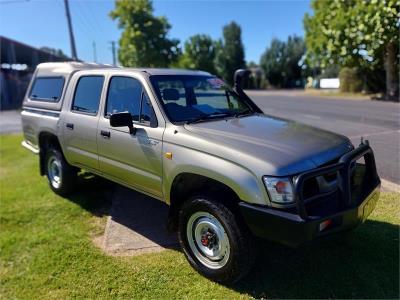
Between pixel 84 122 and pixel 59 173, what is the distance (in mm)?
1405

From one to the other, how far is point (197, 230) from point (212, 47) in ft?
210

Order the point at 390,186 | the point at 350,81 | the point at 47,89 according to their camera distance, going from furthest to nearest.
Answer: the point at 350,81, the point at 47,89, the point at 390,186

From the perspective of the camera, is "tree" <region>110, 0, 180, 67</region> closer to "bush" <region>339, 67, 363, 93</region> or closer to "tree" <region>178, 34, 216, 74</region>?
"bush" <region>339, 67, 363, 93</region>

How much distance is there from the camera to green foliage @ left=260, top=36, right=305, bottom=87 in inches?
2422

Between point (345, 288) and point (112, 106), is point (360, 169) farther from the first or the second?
point (112, 106)

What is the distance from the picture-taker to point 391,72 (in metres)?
23.0

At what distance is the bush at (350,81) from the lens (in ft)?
99.6

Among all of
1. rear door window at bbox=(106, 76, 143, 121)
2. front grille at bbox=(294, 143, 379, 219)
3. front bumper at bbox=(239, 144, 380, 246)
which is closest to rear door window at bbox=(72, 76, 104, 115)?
rear door window at bbox=(106, 76, 143, 121)

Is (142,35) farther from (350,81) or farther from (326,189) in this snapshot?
(326,189)

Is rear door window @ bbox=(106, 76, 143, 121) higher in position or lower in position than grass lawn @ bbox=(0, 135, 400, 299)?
higher

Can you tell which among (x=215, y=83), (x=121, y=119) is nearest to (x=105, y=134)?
(x=121, y=119)

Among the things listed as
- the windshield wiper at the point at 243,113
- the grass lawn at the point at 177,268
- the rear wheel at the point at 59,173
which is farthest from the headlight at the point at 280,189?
the rear wheel at the point at 59,173

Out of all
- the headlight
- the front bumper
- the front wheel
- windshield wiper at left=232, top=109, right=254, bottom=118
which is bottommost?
the front wheel

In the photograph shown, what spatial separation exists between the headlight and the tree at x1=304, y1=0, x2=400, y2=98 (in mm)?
18993
